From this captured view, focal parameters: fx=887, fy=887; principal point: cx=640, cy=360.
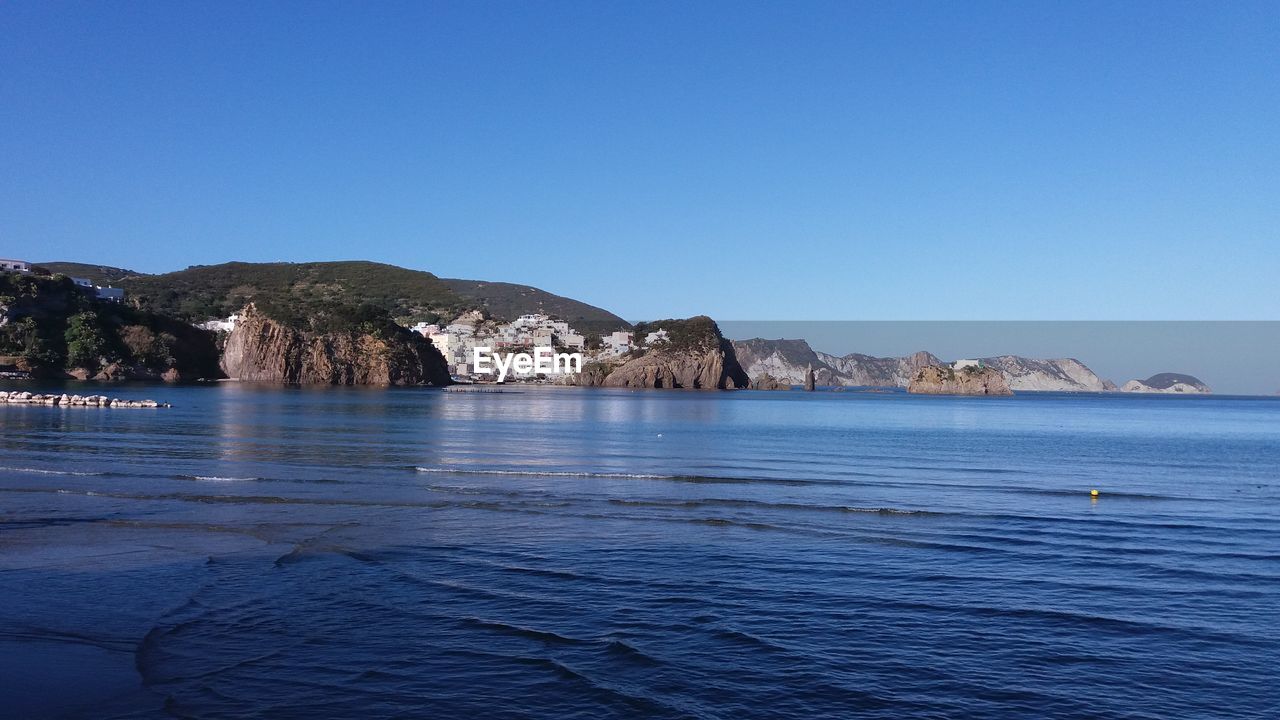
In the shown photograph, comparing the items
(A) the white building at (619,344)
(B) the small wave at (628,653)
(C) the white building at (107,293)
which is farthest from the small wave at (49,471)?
(A) the white building at (619,344)

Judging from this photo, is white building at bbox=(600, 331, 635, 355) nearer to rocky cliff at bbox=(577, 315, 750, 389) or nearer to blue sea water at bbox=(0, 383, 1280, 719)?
rocky cliff at bbox=(577, 315, 750, 389)

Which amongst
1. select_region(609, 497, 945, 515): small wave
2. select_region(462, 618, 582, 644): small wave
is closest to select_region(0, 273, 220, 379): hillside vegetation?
Result: select_region(609, 497, 945, 515): small wave

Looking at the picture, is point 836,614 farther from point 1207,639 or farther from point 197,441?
point 197,441

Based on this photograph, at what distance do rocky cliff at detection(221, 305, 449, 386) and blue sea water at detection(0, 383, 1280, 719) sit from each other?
355ft

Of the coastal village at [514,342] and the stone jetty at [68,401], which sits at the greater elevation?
the coastal village at [514,342]

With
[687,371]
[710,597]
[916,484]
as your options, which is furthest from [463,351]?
[710,597]

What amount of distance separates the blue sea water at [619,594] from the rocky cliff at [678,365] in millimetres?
134691

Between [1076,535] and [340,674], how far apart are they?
13703mm

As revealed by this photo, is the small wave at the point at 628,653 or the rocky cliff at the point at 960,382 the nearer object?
the small wave at the point at 628,653

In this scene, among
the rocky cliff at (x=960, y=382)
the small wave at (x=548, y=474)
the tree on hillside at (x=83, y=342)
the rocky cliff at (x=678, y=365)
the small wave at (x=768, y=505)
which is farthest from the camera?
the rocky cliff at (x=960, y=382)

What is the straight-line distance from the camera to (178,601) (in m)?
10.1

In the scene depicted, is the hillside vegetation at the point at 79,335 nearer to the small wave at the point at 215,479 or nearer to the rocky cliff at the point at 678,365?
the rocky cliff at the point at 678,365

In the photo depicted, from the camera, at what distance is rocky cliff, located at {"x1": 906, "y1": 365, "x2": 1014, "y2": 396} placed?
174875 mm

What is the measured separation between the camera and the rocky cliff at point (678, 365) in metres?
160
